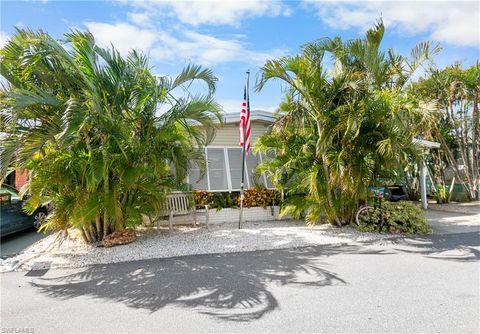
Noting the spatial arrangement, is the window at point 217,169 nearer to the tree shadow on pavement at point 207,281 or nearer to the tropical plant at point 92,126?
the tropical plant at point 92,126

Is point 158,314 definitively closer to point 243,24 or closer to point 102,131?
point 102,131

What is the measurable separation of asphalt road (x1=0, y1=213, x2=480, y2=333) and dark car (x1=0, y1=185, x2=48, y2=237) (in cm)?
336

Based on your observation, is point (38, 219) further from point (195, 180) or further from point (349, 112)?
point (349, 112)

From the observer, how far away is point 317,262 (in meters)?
5.59

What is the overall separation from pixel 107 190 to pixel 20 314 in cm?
288

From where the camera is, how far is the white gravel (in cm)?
598

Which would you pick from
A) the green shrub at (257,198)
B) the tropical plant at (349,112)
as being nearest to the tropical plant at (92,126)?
the tropical plant at (349,112)

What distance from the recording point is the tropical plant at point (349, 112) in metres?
7.03

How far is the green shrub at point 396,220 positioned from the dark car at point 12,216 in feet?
26.8

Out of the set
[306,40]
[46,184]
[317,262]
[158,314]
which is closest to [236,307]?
[158,314]

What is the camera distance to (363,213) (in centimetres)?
803

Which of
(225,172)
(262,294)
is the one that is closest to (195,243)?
(262,294)

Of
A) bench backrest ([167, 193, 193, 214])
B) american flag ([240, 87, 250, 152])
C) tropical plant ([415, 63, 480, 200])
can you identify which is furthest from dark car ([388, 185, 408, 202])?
bench backrest ([167, 193, 193, 214])

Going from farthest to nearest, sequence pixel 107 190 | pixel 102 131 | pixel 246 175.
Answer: pixel 246 175
pixel 107 190
pixel 102 131
